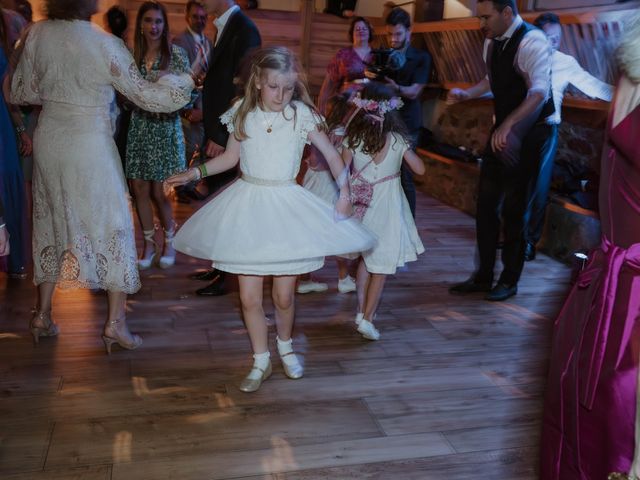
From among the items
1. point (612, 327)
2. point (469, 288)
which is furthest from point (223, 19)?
point (612, 327)

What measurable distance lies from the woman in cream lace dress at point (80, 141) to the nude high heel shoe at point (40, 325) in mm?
234

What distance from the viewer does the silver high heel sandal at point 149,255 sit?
4050mm

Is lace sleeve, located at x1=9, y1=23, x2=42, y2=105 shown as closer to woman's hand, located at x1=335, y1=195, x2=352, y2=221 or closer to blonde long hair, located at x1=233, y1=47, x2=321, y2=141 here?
blonde long hair, located at x1=233, y1=47, x2=321, y2=141

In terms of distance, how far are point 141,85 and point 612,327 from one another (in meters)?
1.93

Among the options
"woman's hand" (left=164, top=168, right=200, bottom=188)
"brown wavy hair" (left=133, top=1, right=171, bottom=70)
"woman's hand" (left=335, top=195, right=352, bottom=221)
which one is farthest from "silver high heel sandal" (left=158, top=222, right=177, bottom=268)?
"woman's hand" (left=335, top=195, right=352, bottom=221)

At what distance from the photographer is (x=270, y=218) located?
7.91 ft

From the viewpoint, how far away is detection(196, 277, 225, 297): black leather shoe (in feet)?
12.1

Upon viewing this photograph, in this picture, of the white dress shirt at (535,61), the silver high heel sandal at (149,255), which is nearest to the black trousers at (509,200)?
the white dress shirt at (535,61)

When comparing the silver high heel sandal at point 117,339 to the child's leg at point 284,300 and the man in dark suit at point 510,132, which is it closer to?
the child's leg at point 284,300

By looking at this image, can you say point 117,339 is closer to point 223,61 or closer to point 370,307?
point 370,307

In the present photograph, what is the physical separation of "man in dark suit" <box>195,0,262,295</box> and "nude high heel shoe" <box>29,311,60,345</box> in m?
1.11

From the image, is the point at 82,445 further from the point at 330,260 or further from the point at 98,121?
the point at 330,260

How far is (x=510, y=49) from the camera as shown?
345cm

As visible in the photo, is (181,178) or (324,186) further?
(324,186)
